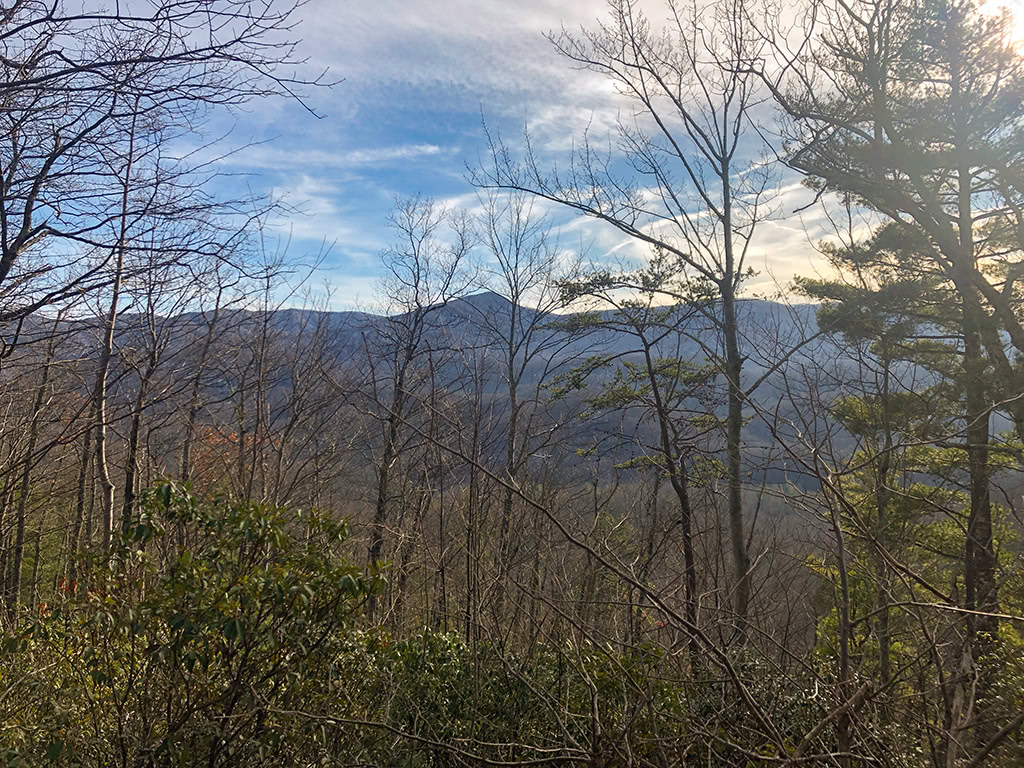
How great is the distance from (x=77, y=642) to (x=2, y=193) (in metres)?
2.67

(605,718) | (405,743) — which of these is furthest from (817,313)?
(405,743)

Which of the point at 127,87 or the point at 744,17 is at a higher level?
the point at 744,17

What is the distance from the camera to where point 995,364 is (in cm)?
1050

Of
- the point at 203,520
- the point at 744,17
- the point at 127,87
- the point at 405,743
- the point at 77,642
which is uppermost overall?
the point at 744,17

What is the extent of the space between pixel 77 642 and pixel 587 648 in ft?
11.0

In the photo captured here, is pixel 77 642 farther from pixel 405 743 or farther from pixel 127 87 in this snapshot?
pixel 127 87

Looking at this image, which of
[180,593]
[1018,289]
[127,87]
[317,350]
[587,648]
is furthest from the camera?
[1018,289]

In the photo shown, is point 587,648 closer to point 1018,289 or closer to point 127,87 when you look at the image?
point 127,87

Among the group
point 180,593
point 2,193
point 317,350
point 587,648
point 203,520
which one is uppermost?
point 2,193

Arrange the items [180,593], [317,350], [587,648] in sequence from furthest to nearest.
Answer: [317,350] → [587,648] → [180,593]

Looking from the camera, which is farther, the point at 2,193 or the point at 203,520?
the point at 2,193

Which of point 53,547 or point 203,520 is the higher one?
point 203,520

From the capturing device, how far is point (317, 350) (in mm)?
10031

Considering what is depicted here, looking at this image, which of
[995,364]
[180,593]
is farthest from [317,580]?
[995,364]
